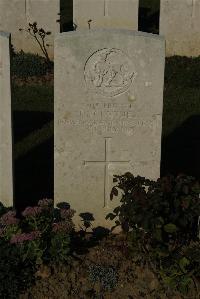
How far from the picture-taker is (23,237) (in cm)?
595

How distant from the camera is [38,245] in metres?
6.11

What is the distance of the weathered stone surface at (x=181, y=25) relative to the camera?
55.2 feet

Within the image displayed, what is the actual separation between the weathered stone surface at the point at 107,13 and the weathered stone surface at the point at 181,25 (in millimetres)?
1079

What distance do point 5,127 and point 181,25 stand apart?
10976mm

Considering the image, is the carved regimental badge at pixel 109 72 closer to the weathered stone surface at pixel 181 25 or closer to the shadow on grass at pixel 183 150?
the shadow on grass at pixel 183 150

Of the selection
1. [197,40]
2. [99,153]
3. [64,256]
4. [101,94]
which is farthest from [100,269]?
[197,40]

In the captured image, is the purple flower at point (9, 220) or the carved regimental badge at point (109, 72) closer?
the purple flower at point (9, 220)

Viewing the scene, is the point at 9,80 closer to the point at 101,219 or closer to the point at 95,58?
the point at 95,58

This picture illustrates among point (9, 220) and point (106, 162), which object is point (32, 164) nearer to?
point (106, 162)

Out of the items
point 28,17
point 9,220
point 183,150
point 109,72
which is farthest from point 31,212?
point 28,17

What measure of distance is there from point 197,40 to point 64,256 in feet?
39.2

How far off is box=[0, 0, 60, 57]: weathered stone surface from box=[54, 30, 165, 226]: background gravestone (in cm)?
990

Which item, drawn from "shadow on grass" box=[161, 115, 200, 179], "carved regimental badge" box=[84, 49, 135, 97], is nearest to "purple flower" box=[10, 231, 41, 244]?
"carved regimental badge" box=[84, 49, 135, 97]

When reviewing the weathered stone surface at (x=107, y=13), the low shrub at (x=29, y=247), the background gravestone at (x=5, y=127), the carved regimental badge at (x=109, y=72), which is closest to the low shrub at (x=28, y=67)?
the weathered stone surface at (x=107, y=13)
